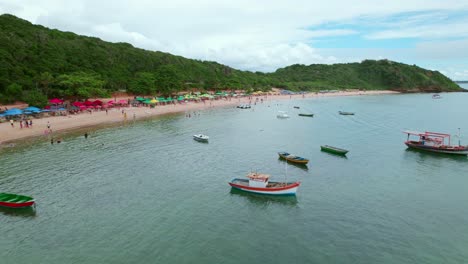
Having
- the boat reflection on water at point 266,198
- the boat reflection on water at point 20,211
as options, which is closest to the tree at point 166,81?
the boat reflection on water at point 266,198

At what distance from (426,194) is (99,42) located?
137m

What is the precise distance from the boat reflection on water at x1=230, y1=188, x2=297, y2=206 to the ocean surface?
163mm

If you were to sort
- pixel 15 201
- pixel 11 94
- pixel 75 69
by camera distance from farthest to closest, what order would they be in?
pixel 75 69 < pixel 11 94 < pixel 15 201

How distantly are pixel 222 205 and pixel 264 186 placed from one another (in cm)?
516

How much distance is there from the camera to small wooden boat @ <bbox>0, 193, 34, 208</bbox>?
1180 inches

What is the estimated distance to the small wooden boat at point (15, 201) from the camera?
29984 mm

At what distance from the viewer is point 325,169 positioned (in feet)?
145

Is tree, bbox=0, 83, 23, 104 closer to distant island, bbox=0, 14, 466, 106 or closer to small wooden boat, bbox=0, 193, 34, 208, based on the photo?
distant island, bbox=0, 14, 466, 106

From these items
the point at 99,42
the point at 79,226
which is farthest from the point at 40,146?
the point at 99,42

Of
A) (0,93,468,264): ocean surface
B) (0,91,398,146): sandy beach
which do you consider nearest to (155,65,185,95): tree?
(0,91,398,146): sandy beach

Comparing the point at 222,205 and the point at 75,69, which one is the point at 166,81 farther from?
the point at 222,205

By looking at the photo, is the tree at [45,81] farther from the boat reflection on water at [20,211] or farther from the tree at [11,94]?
the boat reflection on water at [20,211]

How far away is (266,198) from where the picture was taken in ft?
112

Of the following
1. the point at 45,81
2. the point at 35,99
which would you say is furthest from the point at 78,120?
the point at 45,81
